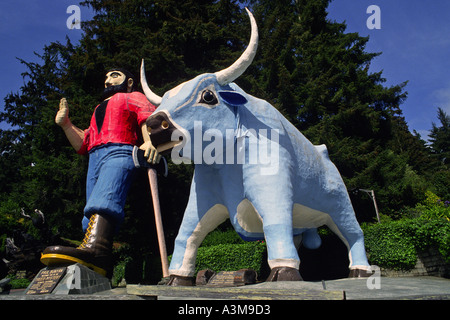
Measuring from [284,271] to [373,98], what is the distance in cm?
1157

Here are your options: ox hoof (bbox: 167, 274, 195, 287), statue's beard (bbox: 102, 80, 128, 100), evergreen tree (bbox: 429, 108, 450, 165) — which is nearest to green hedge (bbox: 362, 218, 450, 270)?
ox hoof (bbox: 167, 274, 195, 287)

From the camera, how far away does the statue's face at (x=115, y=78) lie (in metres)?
6.38

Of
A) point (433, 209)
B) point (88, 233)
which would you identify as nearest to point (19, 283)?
point (88, 233)

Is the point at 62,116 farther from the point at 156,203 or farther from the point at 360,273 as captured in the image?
the point at 360,273

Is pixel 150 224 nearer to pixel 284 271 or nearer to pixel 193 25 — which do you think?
pixel 193 25

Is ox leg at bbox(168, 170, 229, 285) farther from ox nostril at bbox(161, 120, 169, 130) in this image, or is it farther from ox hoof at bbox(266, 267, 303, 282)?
ox hoof at bbox(266, 267, 303, 282)

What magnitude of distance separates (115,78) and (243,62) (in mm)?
3466

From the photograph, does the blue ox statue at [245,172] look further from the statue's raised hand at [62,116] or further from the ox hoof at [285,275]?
the statue's raised hand at [62,116]

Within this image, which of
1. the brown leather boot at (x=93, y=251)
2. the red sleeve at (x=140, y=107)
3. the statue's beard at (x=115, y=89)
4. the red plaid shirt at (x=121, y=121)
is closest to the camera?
the brown leather boot at (x=93, y=251)

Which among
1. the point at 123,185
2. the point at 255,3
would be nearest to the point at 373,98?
the point at 255,3

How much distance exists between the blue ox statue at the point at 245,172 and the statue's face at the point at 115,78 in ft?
7.87

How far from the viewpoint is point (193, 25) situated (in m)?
10.4

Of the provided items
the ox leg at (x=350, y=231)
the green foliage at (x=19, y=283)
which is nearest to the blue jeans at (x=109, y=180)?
the ox leg at (x=350, y=231)

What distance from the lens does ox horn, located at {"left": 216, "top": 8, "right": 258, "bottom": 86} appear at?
12.1 ft
